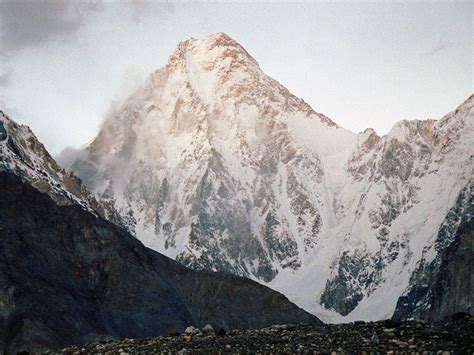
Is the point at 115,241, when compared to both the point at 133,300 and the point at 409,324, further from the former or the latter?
the point at 409,324

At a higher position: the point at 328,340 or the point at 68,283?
the point at 68,283

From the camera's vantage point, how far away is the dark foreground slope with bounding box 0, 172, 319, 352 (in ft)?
470

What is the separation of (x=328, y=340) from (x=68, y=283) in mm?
143926

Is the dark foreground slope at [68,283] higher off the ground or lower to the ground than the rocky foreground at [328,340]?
higher

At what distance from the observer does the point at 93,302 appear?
561ft

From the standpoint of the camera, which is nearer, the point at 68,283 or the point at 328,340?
the point at 328,340

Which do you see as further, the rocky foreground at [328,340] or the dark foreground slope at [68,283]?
the dark foreground slope at [68,283]

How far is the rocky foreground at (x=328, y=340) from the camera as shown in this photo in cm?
2953

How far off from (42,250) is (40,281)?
16.3 m

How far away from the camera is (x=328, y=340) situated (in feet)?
106

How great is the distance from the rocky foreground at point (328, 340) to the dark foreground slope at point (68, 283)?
98.4 meters

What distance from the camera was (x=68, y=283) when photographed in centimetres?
17112

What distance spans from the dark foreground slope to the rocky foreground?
3873 inches

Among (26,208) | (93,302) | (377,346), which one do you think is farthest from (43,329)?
(377,346)
